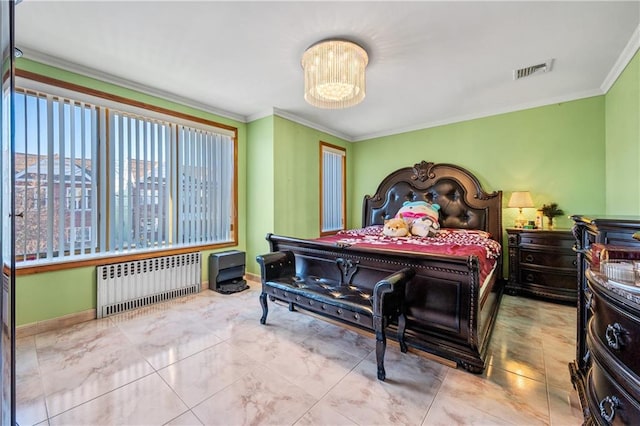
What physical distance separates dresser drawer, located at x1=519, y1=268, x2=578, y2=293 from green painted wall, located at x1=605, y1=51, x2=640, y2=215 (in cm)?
82

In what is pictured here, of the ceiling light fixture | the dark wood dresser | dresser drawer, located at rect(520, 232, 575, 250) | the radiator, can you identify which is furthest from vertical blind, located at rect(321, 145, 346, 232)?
the dark wood dresser

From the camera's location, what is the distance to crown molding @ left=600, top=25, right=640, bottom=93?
81.1 inches

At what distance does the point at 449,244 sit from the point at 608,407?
70.4 inches

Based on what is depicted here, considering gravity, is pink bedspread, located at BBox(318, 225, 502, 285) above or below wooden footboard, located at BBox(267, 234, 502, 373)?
above

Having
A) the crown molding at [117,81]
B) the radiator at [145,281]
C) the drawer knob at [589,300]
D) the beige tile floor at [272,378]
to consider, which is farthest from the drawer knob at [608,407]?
the crown molding at [117,81]

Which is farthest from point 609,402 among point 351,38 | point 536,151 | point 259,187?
point 259,187

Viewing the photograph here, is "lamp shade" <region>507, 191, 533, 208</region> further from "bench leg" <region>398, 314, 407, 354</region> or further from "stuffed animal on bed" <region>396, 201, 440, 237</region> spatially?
"bench leg" <region>398, 314, 407, 354</region>

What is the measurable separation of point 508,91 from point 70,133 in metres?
4.58

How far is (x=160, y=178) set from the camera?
10.2 feet

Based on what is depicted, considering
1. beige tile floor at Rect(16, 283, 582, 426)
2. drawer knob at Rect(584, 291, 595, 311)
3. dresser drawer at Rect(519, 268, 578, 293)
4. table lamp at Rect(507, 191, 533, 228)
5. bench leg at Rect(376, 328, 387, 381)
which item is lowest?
beige tile floor at Rect(16, 283, 582, 426)

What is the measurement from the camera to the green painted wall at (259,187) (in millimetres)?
3693

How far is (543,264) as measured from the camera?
3.06 m

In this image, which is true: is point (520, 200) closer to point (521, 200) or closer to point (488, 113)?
point (521, 200)

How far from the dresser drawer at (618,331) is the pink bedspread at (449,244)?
1005 millimetres
